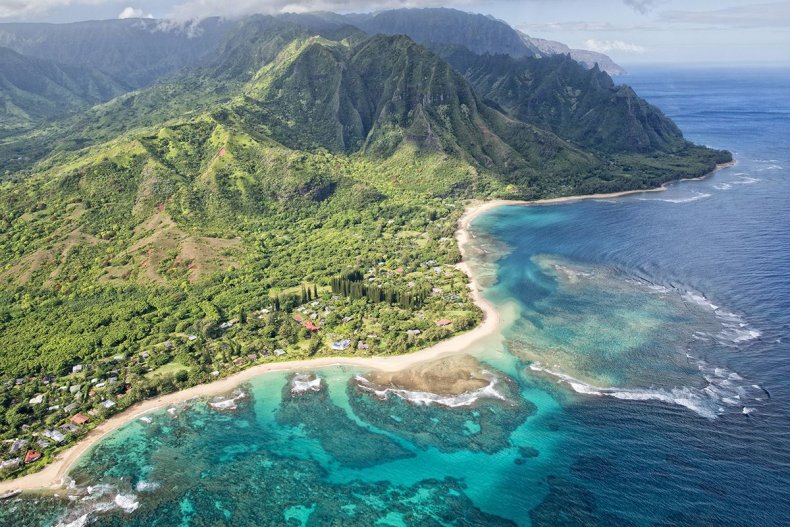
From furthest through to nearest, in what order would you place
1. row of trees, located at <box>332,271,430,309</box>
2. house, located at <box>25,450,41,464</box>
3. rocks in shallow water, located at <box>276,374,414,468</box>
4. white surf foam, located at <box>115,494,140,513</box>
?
row of trees, located at <box>332,271,430,309</box>, rocks in shallow water, located at <box>276,374,414,468</box>, house, located at <box>25,450,41,464</box>, white surf foam, located at <box>115,494,140,513</box>

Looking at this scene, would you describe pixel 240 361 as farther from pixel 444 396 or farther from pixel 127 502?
pixel 444 396

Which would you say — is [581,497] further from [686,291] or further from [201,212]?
[201,212]

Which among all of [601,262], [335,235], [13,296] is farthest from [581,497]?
[13,296]

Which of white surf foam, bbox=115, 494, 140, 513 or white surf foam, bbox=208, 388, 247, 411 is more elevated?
white surf foam, bbox=208, 388, 247, 411

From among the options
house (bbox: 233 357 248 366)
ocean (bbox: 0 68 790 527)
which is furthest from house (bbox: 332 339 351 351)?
house (bbox: 233 357 248 366)

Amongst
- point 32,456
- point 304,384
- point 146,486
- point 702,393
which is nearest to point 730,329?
point 702,393

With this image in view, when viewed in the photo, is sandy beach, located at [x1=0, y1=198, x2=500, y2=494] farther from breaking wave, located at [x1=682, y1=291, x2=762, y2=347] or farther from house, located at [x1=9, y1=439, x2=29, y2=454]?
breaking wave, located at [x1=682, y1=291, x2=762, y2=347]
